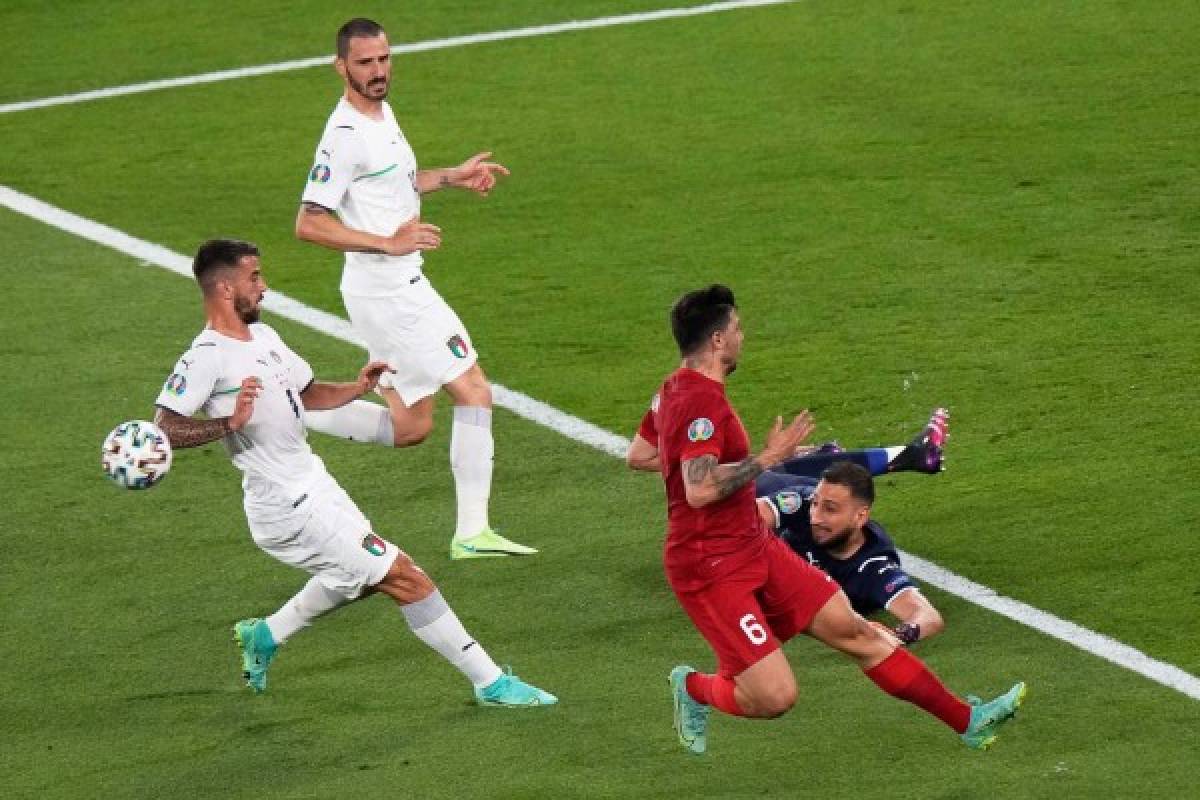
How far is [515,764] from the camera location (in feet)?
35.3

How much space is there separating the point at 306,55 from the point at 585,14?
8.90 ft

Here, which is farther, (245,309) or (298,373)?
(298,373)

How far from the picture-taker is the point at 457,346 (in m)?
13.4

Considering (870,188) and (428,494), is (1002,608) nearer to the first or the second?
(428,494)

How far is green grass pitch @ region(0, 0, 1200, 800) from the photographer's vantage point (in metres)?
11.1

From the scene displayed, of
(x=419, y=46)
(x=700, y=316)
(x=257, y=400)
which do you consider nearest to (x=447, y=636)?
(x=257, y=400)

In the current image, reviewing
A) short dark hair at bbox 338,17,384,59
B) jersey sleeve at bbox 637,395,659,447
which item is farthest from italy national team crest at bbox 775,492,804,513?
short dark hair at bbox 338,17,384,59

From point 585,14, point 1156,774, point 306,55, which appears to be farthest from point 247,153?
point 1156,774

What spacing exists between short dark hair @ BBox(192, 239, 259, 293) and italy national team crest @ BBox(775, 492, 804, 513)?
2.86 metres

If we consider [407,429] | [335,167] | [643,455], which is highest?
[335,167]

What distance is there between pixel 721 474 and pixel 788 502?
2.49 metres

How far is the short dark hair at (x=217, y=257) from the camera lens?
11242mm

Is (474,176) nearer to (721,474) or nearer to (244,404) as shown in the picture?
(244,404)

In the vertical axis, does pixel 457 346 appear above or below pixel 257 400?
below
